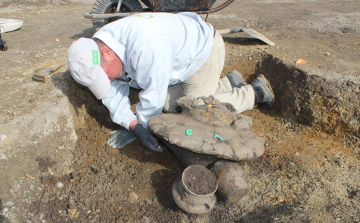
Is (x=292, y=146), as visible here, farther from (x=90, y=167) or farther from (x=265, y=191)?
(x=90, y=167)

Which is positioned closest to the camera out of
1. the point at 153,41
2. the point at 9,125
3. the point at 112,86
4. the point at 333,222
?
the point at 333,222

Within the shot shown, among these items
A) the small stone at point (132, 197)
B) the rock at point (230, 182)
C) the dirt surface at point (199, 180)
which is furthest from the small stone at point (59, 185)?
the rock at point (230, 182)

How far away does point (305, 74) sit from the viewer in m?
2.89

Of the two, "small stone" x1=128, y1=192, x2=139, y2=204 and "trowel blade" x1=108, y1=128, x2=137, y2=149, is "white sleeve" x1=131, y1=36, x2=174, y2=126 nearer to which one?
"trowel blade" x1=108, y1=128, x2=137, y2=149

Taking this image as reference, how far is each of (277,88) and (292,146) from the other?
0.87 meters

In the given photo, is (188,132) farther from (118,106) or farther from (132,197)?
(118,106)

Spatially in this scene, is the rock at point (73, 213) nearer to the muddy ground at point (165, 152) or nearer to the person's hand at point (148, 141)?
the muddy ground at point (165, 152)

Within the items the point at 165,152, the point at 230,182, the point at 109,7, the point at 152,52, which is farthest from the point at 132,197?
the point at 109,7

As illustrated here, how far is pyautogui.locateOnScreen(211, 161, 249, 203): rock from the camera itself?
1923 millimetres

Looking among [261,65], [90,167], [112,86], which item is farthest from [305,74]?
[90,167]

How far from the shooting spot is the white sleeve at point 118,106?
250 cm

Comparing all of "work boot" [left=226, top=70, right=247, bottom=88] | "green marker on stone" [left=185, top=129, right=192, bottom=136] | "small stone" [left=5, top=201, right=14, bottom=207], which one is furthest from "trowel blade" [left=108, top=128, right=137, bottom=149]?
"work boot" [left=226, top=70, right=247, bottom=88]

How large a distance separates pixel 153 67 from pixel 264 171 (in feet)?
4.28

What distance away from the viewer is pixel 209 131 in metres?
2.05
